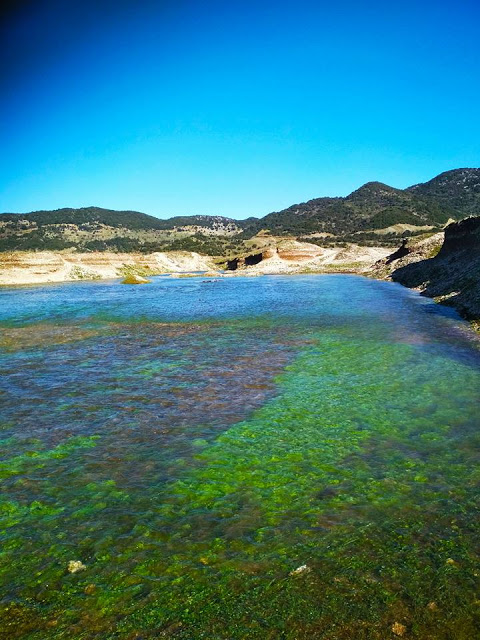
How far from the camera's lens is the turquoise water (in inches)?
181

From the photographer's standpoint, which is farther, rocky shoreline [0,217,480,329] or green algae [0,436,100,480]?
rocky shoreline [0,217,480,329]

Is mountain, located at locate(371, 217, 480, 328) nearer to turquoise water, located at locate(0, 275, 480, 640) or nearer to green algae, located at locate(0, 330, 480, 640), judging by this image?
turquoise water, located at locate(0, 275, 480, 640)

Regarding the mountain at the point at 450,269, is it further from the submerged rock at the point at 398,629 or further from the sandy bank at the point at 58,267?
the sandy bank at the point at 58,267

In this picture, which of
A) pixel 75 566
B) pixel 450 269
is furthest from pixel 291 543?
pixel 450 269

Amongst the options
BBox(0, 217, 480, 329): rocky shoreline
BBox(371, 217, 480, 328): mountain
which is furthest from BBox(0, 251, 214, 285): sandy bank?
BBox(371, 217, 480, 328): mountain

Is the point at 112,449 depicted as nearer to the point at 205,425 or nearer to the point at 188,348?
the point at 205,425

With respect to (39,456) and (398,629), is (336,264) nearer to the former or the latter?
(39,456)

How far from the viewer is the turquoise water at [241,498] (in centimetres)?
459

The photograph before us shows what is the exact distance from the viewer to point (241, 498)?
6.94m

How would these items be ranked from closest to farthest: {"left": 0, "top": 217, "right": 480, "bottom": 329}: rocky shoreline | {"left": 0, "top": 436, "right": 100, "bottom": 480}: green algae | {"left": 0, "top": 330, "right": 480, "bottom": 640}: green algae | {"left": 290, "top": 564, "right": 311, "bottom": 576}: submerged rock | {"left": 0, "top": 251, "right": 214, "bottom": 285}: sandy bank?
{"left": 0, "top": 330, "right": 480, "bottom": 640}: green algae → {"left": 290, "top": 564, "right": 311, "bottom": 576}: submerged rock → {"left": 0, "top": 436, "right": 100, "bottom": 480}: green algae → {"left": 0, "top": 217, "right": 480, "bottom": 329}: rocky shoreline → {"left": 0, "top": 251, "right": 214, "bottom": 285}: sandy bank

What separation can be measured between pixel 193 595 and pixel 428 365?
41.4 ft

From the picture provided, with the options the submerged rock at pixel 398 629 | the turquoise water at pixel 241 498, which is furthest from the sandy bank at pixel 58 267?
the submerged rock at pixel 398 629

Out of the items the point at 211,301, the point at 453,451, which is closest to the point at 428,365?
the point at 453,451

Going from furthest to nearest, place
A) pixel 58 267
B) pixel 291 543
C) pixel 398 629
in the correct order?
pixel 58 267 < pixel 291 543 < pixel 398 629
